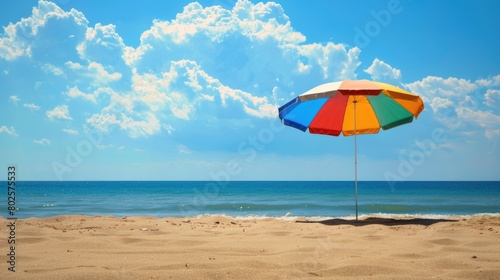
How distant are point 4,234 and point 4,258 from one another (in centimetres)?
179

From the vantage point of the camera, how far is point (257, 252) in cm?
403

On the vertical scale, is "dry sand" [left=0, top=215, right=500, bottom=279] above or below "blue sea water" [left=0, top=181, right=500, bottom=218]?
above

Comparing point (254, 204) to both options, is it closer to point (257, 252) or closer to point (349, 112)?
point (349, 112)

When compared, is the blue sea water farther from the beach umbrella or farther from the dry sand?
the dry sand

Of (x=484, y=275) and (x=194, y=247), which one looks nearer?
(x=484, y=275)

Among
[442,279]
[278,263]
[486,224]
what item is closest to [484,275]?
[442,279]

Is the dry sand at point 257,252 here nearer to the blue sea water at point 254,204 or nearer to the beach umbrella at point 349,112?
the beach umbrella at point 349,112

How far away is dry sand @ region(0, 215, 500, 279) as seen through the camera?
122 inches

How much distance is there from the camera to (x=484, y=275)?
304cm

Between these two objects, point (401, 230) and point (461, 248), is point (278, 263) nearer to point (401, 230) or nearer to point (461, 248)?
point (461, 248)

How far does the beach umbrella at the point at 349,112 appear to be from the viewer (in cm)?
744

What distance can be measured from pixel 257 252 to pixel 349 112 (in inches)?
203

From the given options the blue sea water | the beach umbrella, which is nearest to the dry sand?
the beach umbrella

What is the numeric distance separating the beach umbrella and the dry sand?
2.35 metres
